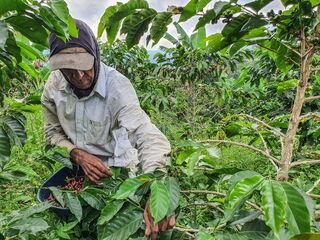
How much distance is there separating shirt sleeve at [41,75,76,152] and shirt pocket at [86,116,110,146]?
0.11 metres

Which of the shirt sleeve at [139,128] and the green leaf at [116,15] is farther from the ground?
the green leaf at [116,15]

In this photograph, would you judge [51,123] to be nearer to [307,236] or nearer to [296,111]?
[296,111]

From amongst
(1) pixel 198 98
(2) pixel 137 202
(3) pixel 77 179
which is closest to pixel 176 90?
(1) pixel 198 98

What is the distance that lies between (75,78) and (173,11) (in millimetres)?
1059

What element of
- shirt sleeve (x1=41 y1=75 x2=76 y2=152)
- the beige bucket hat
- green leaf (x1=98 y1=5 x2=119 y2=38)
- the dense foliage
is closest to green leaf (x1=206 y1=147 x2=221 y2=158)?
the dense foliage

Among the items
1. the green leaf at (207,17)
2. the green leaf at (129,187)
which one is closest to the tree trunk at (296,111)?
the green leaf at (207,17)

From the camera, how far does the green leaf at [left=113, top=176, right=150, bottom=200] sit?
101 cm

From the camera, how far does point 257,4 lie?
3.15 feet

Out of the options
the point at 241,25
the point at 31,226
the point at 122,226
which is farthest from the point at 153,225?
the point at 241,25

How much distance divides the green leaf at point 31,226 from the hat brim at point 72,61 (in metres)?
0.87

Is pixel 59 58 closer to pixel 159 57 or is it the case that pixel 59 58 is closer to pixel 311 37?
pixel 311 37

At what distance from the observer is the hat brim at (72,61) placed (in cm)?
193

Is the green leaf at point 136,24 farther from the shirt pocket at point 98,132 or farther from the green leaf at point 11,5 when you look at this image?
the shirt pocket at point 98,132

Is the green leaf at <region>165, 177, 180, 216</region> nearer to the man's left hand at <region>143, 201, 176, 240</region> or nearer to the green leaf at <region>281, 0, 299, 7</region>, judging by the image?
the man's left hand at <region>143, 201, 176, 240</region>
